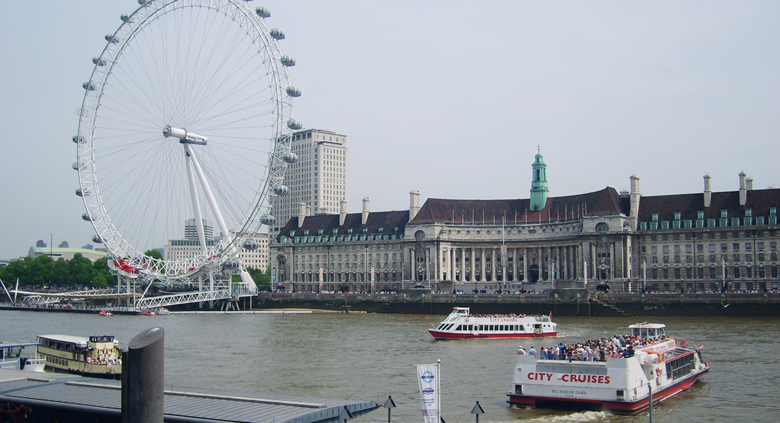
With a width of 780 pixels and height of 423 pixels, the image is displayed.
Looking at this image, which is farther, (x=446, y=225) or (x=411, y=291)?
(x=446, y=225)

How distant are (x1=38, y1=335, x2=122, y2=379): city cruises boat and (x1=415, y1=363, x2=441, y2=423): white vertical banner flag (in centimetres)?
2538

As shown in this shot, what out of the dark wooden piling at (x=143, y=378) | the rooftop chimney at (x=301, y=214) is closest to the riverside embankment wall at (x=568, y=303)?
the rooftop chimney at (x=301, y=214)

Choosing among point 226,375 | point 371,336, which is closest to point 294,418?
point 226,375

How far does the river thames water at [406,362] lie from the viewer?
3459 cm

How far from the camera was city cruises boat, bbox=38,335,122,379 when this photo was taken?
4294cm

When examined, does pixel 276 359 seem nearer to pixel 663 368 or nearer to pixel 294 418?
pixel 663 368

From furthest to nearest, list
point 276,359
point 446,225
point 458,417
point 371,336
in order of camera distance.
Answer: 1. point 446,225
2. point 371,336
3. point 276,359
4. point 458,417

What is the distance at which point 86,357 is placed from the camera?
1704 inches

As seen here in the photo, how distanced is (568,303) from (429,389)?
76318mm

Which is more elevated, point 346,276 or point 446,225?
point 446,225

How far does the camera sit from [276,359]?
52.8m

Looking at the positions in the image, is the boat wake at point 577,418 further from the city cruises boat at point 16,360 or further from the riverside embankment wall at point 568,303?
the riverside embankment wall at point 568,303

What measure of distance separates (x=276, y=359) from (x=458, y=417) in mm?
23002

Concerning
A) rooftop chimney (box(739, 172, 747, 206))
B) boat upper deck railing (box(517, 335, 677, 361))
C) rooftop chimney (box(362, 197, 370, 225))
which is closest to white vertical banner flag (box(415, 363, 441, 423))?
boat upper deck railing (box(517, 335, 677, 361))
